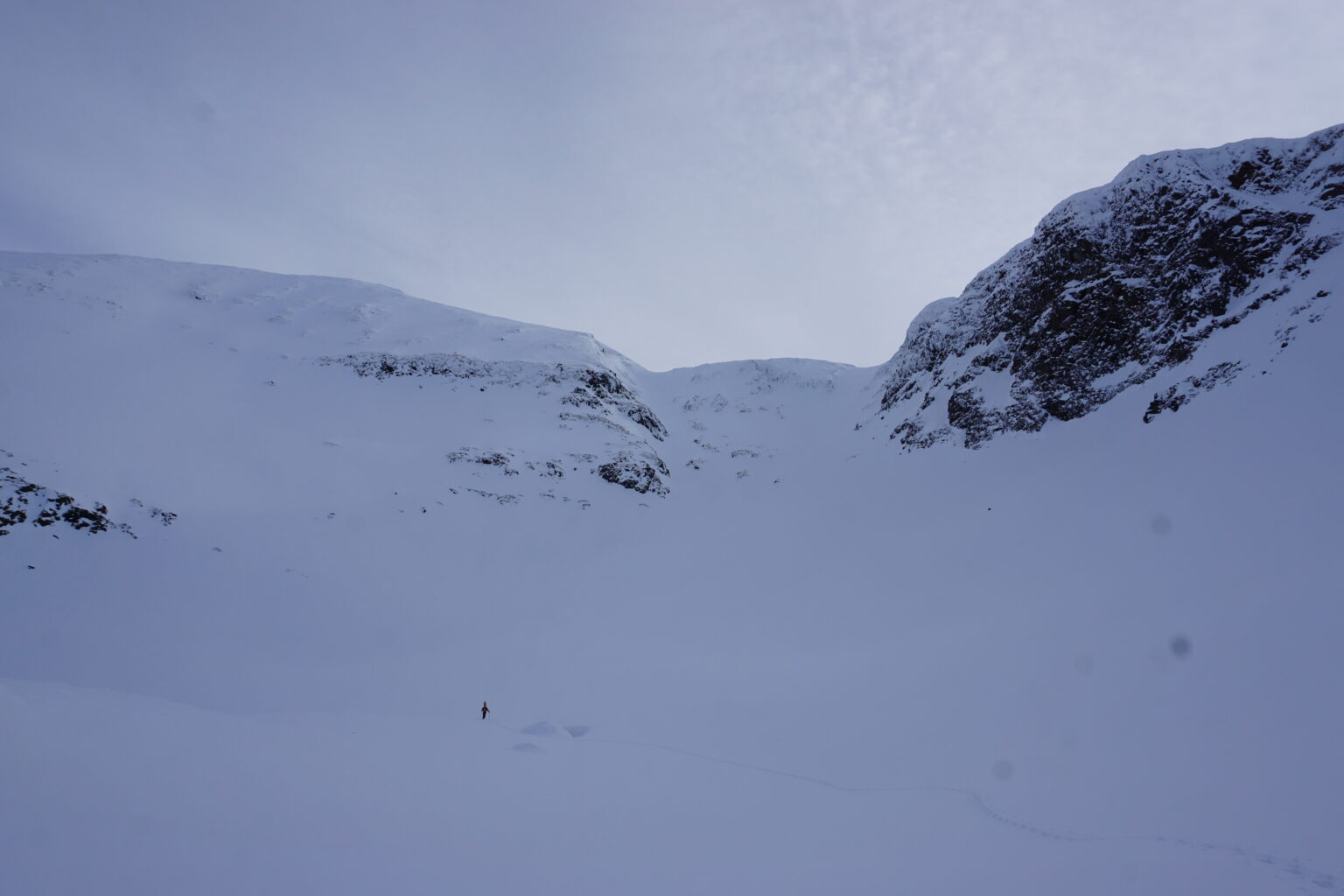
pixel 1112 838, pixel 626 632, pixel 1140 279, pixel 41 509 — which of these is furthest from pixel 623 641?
pixel 1140 279

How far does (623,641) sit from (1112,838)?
69.7ft

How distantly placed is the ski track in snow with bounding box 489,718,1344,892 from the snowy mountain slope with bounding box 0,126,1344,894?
13 centimetres

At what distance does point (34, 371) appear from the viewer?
118 ft

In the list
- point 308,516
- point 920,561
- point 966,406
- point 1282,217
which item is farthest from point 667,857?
point 1282,217

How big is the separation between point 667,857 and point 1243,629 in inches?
671

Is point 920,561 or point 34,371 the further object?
point 34,371

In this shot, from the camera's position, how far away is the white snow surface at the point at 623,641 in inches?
397

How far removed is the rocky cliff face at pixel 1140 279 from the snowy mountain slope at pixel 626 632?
3.85 feet

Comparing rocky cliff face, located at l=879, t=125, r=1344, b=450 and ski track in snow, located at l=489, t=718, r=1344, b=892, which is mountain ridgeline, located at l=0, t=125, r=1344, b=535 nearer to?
rocky cliff face, located at l=879, t=125, r=1344, b=450

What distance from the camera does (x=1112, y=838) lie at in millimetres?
11359

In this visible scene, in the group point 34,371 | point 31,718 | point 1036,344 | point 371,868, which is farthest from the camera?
point 1036,344

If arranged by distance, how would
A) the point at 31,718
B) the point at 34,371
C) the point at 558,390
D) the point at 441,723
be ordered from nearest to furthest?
1. the point at 31,718
2. the point at 441,723
3. the point at 34,371
4. the point at 558,390

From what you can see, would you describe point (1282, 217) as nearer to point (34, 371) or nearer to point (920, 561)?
point (920, 561)

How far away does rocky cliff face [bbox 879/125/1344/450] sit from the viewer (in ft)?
106
